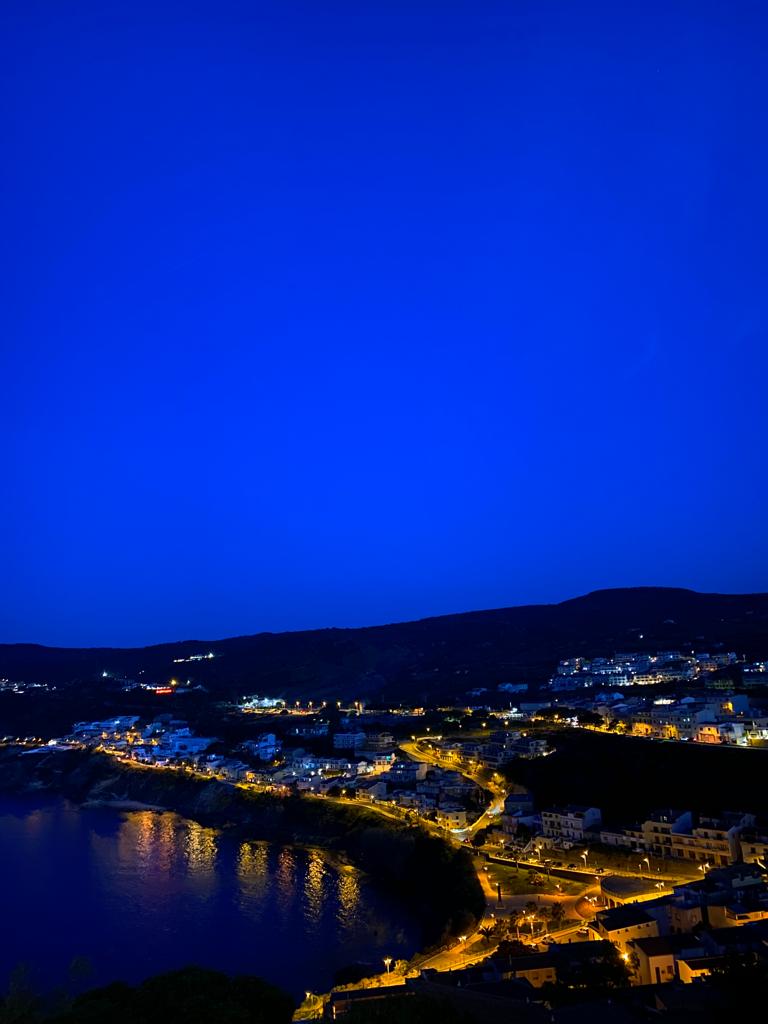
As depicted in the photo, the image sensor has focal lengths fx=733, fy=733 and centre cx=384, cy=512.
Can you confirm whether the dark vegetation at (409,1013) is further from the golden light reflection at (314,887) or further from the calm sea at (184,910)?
the golden light reflection at (314,887)

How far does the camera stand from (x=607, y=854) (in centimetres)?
2416

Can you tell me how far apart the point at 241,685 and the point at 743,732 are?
7021 centimetres

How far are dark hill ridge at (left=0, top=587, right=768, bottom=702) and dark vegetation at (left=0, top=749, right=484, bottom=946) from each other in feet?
98.0

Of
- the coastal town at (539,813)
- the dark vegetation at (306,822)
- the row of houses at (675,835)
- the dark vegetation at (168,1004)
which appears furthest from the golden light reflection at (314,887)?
the dark vegetation at (168,1004)

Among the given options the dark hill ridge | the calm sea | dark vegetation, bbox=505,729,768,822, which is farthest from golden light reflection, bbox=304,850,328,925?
the dark hill ridge

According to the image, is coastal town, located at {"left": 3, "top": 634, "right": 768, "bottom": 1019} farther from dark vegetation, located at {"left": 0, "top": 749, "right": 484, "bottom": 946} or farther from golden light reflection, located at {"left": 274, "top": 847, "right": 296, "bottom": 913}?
golden light reflection, located at {"left": 274, "top": 847, "right": 296, "bottom": 913}

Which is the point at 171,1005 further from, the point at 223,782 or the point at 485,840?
the point at 223,782

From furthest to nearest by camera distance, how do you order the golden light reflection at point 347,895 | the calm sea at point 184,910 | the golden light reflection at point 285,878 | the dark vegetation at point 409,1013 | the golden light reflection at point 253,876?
the golden light reflection at point 285,878 → the golden light reflection at point 253,876 → the golden light reflection at point 347,895 → the calm sea at point 184,910 → the dark vegetation at point 409,1013

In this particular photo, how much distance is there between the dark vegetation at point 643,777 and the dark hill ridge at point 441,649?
31.5 metres

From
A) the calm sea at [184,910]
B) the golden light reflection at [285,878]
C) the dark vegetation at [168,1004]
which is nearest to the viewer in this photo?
the dark vegetation at [168,1004]

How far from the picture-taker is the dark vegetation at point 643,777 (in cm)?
2650

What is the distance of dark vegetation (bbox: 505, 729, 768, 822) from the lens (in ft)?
86.9

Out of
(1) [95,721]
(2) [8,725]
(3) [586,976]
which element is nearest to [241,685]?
(1) [95,721]

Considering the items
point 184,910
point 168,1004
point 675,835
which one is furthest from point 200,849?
point 168,1004
